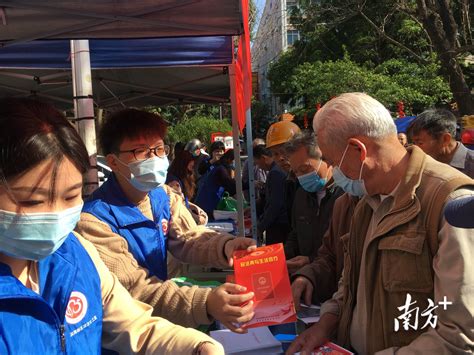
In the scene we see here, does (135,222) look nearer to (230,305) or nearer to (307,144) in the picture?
(230,305)

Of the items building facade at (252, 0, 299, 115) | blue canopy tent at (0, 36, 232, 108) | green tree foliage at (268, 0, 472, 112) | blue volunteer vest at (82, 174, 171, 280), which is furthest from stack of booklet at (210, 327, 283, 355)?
building facade at (252, 0, 299, 115)

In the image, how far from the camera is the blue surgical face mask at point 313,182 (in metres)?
3.24

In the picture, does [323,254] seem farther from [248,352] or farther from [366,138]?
[366,138]

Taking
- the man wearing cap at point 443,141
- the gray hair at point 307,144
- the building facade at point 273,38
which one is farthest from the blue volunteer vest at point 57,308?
the building facade at point 273,38

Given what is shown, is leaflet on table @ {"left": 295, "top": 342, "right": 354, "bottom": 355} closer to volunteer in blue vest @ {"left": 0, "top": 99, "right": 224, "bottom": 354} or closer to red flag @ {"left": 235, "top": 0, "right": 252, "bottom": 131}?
volunteer in blue vest @ {"left": 0, "top": 99, "right": 224, "bottom": 354}

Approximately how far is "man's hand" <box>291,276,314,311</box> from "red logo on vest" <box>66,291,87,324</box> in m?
1.18

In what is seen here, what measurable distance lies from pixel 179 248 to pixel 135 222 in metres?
0.44

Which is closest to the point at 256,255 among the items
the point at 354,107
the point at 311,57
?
the point at 354,107

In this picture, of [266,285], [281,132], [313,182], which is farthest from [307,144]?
[281,132]

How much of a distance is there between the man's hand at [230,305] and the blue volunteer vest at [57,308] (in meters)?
0.49

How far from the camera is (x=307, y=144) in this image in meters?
3.35

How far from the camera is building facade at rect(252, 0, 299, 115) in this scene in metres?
44.7

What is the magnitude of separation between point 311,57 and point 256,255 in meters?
31.1

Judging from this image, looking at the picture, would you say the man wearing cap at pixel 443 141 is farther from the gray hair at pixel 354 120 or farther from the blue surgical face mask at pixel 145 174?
the blue surgical face mask at pixel 145 174
